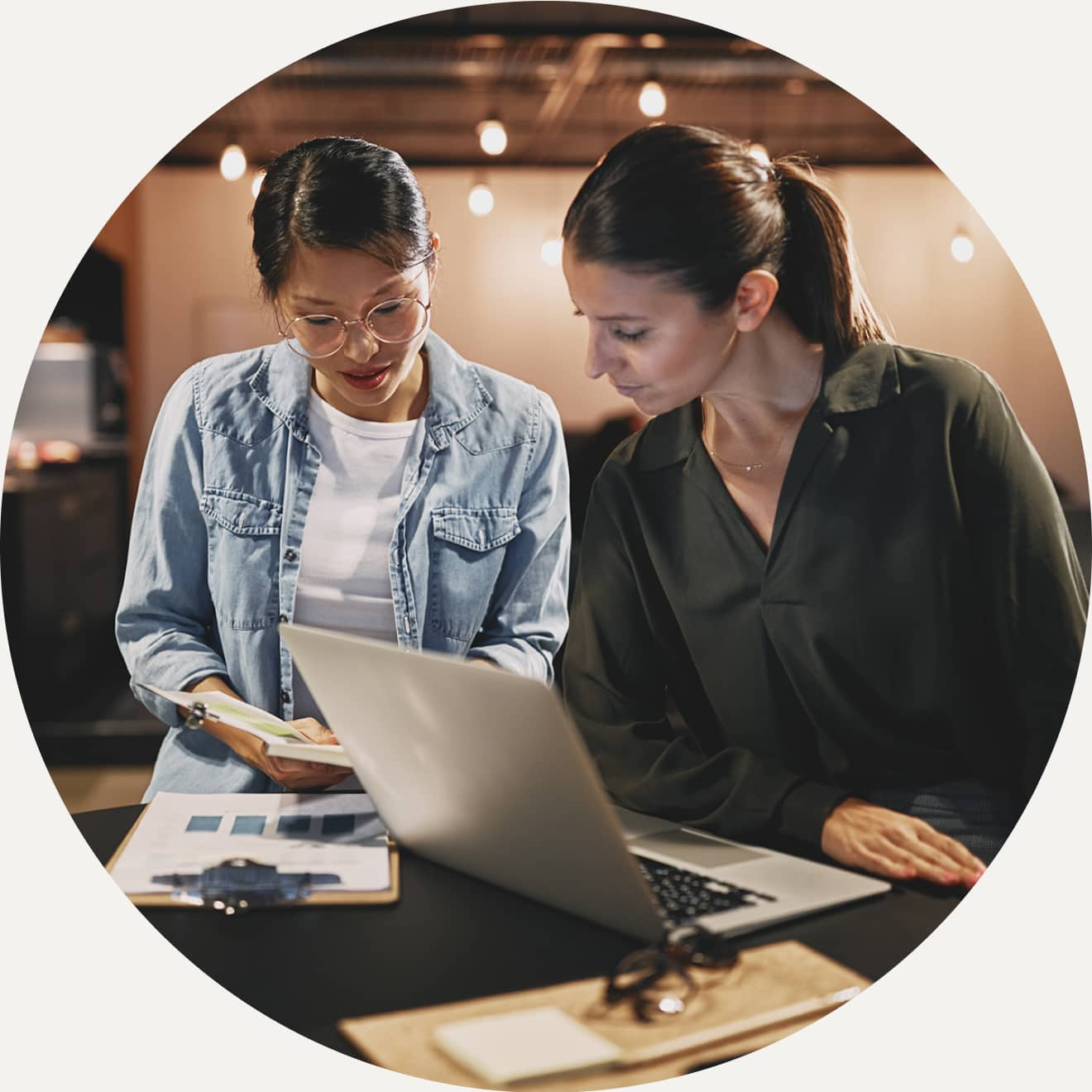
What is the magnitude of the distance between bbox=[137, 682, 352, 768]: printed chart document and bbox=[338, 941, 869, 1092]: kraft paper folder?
1.22 ft

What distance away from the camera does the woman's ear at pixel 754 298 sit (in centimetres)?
137

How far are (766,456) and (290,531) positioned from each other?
56cm

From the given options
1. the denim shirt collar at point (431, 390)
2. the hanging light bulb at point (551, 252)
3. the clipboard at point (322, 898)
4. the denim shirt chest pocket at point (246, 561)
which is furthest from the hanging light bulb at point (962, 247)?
the clipboard at point (322, 898)

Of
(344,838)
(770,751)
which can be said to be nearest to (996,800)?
(770,751)

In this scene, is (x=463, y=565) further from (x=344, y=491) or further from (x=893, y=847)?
(x=893, y=847)

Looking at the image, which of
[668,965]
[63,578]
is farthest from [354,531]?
[668,965]

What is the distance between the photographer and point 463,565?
4.99ft

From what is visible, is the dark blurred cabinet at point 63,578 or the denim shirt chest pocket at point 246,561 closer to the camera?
the denim shirt chest pocket at point 246,561

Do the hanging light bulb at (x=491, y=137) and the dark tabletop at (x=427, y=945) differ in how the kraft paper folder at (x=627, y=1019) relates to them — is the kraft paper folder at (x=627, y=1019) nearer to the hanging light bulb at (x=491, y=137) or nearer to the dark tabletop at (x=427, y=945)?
the dark tabletop at (x=427, y=945)

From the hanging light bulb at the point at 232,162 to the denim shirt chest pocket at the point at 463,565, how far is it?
0.48 metres

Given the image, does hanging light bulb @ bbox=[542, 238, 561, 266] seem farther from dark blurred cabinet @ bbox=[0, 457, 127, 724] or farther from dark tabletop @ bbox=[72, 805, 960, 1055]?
dark tabletop @ bbox=[72, 805, 960, 1055]

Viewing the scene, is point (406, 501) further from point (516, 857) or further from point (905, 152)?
point (905, 152)

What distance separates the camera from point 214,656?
61.7 inches

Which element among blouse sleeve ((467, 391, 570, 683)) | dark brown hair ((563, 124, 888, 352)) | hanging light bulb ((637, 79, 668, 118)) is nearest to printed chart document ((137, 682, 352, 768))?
blouse sleeve ((467, 391, 570, 683))
